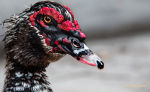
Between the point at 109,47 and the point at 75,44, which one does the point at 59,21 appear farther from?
the point at 109,47

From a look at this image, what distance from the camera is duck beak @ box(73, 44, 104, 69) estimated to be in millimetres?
2875

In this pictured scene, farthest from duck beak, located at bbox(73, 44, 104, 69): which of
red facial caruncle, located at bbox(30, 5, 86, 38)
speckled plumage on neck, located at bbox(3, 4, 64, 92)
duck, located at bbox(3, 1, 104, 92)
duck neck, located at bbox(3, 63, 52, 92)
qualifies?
duck neck, located at bbox(3, 63, 52, 92)

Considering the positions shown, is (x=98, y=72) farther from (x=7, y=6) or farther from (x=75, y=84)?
(x=7, y=6)

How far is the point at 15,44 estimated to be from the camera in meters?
3.19

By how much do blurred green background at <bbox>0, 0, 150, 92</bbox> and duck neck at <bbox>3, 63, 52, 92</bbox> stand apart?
2461mm

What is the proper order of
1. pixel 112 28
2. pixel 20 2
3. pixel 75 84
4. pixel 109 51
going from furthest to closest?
pixel 112 28
pixel 109 51
pixel 20 2
pixel 75 84

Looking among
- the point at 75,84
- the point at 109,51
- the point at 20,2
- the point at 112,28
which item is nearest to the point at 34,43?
the point at 75,84

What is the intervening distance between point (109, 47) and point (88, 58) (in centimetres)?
453

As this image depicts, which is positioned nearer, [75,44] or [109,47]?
[75,44]

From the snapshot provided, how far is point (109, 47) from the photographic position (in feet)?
24.2

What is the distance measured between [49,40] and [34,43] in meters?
0.15

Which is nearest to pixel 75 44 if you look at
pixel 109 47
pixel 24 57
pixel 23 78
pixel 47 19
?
pixel 47 19

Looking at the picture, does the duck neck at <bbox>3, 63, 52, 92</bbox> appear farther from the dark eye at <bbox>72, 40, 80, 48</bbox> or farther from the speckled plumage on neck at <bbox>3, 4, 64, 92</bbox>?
the dark eye at <bbox>72, 40, 80, 48</bbox>

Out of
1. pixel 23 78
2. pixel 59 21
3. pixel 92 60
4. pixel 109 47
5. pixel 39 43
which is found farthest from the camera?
pixel 109 47
